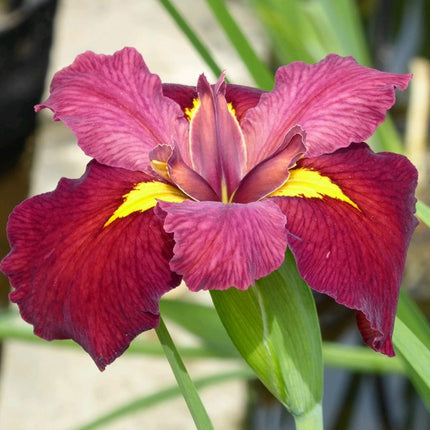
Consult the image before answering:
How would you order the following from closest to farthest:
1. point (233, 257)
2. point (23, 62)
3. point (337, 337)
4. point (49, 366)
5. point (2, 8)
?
point (233, 257) → point (49, 366) → point (337, 337) → point (23, 62) → point (2, 8)

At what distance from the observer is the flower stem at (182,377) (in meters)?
0.38

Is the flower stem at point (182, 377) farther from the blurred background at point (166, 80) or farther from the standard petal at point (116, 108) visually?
the blurred background at point (166, 80)

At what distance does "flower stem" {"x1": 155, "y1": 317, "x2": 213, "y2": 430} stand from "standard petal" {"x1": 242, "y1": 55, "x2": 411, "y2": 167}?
11 cm

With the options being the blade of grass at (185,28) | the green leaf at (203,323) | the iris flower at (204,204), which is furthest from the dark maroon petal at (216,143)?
the green leaf at (203,323)

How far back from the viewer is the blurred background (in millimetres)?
1047

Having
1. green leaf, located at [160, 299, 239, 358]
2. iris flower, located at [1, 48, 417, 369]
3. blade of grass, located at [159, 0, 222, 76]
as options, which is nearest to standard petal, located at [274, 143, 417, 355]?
iris flower, located at [1, 48, 417, 369]

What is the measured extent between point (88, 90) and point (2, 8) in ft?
4.32

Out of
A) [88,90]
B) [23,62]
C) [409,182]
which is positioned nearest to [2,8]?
[23,62]

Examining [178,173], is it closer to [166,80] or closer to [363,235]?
[363,235]

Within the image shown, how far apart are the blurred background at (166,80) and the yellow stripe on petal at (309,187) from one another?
0.35 meters

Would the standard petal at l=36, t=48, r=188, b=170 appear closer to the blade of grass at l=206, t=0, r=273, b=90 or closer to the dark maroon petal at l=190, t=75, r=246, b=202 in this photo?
the dark maroon petal at l=190, t=75, r=246, b=202

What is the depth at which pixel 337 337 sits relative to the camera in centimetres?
135

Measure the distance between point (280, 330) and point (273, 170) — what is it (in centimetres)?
Answer: 7

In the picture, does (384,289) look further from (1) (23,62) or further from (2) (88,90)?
(1) (23,62)
